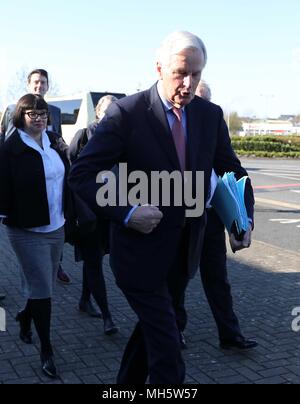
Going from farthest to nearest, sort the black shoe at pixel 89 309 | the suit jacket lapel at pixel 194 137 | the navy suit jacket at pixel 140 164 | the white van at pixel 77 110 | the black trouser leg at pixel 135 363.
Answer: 1. the white van at pixel 77 110
2. the black shoe at pixel 89 309
3. the black trouser leg at pixel 135 363
4. the suit jacket lapel at pixel 194 137
5. the navy suit jacket at pixel 140 164

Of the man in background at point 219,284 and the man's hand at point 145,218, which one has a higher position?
the man's hand at point 145,218

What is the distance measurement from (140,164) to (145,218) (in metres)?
0.28

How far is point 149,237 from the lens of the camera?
2504 millimetres

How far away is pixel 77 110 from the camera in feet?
67.6

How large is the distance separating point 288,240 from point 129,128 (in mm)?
6402

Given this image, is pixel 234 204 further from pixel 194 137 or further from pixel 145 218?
pixel 145 218

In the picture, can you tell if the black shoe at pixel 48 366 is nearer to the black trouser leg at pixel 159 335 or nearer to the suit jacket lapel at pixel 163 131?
the black trouser leg at pixel 159 335

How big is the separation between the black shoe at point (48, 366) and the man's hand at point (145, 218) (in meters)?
1.58

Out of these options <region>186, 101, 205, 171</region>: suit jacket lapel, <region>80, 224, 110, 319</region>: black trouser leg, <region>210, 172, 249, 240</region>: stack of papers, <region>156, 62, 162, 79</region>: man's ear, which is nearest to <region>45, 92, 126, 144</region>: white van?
<region>80, 224, 110, 319</region>: black trouser leg

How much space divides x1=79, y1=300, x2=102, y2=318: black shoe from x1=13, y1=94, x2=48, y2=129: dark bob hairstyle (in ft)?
6.00

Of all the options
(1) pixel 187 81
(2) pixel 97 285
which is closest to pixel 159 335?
(1) pixel 187 81

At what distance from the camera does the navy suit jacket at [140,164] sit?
2441 millimetres

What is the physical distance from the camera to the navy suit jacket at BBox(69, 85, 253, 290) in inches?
96.1

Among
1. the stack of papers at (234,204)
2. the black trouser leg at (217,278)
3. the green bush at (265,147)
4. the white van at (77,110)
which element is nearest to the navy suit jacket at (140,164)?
the stack of papers at (234,204)
